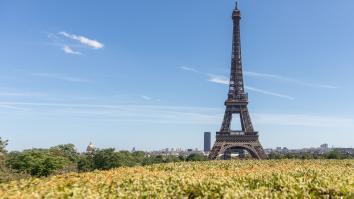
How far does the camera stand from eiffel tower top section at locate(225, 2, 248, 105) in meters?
90.6

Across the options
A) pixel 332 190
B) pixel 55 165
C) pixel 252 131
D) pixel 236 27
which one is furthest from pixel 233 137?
pixel 332 190

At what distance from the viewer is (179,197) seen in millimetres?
15219

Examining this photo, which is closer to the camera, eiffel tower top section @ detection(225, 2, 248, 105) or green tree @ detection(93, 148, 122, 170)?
green tree @ detection(93, 148, 122, 170)

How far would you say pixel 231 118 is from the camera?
3674 inches

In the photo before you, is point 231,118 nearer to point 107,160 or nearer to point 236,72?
point 236,72

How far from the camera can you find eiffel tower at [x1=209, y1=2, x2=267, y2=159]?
90.5m

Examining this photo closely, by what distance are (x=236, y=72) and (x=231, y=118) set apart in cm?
1027

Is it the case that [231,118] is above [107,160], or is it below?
above

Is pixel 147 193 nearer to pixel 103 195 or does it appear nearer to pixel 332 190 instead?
pixel 103 195

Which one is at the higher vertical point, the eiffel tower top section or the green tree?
the eiffel tower top section

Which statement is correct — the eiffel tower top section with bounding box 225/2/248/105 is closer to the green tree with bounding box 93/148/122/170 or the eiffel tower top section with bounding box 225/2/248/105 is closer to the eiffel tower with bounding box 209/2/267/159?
the eiffel tower with bounding box 209/2/267/159

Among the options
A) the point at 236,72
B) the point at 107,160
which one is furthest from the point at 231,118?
the point at 107,160

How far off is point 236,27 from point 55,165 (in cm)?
4695

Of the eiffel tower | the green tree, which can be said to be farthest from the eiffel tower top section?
the green tree
